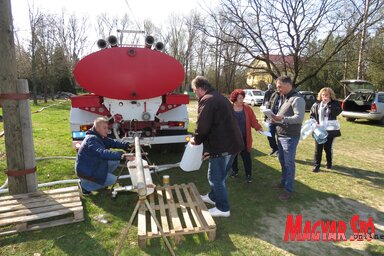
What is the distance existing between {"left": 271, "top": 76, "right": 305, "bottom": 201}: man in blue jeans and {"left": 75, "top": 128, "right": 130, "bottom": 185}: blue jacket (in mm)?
2389

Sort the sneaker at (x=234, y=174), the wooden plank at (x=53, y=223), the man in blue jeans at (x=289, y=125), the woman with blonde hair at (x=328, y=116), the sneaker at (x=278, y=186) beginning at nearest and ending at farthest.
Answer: the wooden plank at (x=53, y=223)
the man in blue jeans at (x=289, y=125)
the sneaker at (x=278, y=186)
the sneaker at (x=234, y=174)
the woman with blonde hair at (x=328, y=116)

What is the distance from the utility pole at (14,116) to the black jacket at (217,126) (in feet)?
7.60

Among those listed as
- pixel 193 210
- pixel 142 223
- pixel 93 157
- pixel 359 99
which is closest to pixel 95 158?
pixel 93 157

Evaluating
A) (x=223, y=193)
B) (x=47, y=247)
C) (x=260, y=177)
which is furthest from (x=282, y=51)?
(x=47, y=247)

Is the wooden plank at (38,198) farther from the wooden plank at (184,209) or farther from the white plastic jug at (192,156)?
the white plastic jug at (192,156)

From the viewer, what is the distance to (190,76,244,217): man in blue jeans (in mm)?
3475

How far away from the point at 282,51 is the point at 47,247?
20099 millimetres

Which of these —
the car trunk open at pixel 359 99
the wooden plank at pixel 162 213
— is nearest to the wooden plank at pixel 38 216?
the wooden plank at pixel 162 213

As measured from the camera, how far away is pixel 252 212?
4.09 metres

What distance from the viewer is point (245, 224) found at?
3.73 meters

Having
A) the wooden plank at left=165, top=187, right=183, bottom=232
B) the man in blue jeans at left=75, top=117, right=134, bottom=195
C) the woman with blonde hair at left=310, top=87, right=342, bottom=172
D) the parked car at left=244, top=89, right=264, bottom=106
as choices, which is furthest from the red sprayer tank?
the parked car at left=244, top=89, right=264, bottom=106

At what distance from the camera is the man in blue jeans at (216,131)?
3475 millimetres

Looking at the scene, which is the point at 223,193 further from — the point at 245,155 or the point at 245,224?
the point at 245,155

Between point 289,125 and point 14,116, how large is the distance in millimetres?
3835
